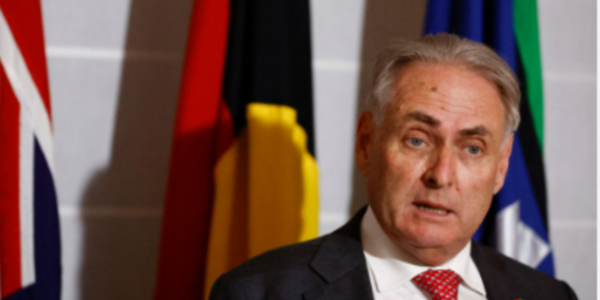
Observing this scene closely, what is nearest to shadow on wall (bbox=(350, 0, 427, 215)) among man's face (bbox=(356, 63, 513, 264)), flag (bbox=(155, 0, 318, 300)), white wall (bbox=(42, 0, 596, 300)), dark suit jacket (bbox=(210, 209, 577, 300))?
white wall (bbox=(42, 0, 596, 300))

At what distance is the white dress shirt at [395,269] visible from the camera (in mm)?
1227

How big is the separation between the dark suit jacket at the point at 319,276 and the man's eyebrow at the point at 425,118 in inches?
11.6

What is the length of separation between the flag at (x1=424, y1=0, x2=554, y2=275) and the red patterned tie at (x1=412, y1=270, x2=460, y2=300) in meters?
0.58

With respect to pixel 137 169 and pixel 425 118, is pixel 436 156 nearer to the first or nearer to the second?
pixel 425 118

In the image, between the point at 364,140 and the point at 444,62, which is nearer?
the point at 444,62

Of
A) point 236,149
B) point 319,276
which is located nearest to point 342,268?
point 319,276

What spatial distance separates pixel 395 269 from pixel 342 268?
0.12m

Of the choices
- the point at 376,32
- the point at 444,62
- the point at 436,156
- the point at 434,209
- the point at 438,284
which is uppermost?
the point at 376,32

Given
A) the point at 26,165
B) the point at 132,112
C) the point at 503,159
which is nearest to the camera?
the point at 503,159

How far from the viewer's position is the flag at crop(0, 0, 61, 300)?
1518 millimetres

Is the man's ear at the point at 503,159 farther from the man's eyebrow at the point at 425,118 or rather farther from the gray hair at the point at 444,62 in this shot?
the man's eyebrow at the point at 425,118

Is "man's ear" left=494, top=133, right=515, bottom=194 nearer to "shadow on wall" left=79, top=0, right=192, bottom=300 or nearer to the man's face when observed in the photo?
the man's face

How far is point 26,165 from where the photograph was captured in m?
1.57

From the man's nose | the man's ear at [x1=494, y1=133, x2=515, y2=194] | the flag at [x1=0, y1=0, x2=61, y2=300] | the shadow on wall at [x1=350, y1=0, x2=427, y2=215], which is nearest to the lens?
the man's nose
